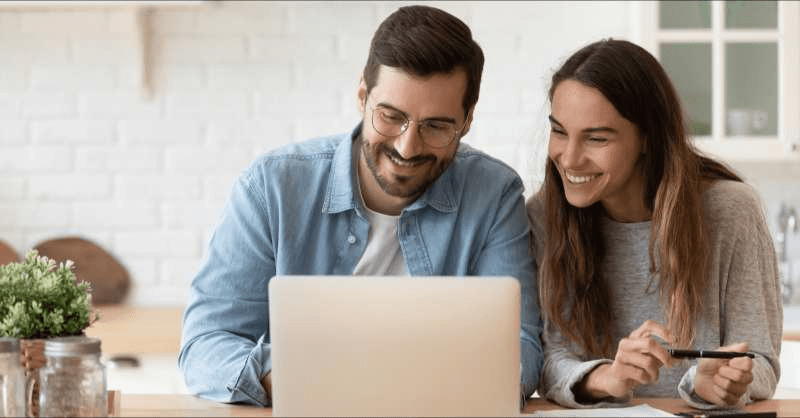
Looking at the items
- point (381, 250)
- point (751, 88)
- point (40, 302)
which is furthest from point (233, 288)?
point (751, 88)

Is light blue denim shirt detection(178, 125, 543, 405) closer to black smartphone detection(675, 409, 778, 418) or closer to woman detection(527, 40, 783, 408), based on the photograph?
woman detection(527, 40, 783, 408)

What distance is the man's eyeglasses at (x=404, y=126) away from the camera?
2.31 m

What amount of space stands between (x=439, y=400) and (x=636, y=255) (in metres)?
0.91

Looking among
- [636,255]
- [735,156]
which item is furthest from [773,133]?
[636,255]

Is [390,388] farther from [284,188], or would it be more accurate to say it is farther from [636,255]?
[636,255]

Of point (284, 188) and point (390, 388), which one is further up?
point (284, 188)

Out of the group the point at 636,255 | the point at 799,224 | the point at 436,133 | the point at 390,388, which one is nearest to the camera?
the point at 390,388

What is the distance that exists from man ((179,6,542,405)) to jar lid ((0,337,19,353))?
485 millimetres

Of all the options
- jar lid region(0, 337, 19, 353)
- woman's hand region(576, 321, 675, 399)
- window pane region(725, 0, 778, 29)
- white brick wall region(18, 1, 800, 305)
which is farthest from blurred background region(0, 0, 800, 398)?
jar lid region(0, 337, 19, 353)

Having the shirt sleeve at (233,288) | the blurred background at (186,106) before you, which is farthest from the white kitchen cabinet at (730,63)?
the shirt sleeve at (233,288)

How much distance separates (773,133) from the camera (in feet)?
12.5

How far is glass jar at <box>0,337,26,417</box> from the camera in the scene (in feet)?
5.90

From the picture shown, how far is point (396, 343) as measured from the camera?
1707 mm

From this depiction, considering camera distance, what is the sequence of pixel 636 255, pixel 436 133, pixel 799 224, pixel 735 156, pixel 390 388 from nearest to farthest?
pixel 390 388 < pixel 436 133 < pixel 636 255 < pixel 735 156 < pixel 799 224
